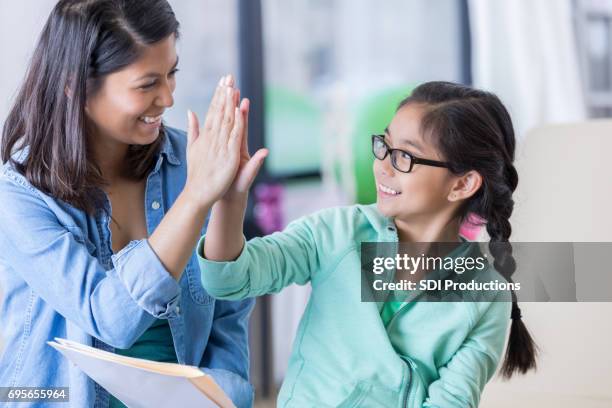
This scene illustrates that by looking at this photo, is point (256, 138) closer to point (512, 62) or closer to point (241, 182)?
point (512, 62)

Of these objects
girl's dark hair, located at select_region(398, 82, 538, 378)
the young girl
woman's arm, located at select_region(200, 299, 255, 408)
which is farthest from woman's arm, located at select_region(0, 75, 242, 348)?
girl's dark hair, located at select_region(398, 82, 538, 378)

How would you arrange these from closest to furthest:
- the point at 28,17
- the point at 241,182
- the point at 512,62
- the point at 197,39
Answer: the point at 241,182 → the point at 28,17 → the point at 197,39 → the point at 512,62

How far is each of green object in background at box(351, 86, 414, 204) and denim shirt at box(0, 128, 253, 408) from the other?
1.57 meters

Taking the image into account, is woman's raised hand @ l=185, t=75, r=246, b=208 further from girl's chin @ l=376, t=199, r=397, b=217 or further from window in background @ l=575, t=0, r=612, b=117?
window in background @ l=575, t=0, r=612, b=117

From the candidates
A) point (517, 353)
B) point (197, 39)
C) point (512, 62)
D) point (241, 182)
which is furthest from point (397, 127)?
point (512, 62)

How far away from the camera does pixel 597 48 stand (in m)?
4.17

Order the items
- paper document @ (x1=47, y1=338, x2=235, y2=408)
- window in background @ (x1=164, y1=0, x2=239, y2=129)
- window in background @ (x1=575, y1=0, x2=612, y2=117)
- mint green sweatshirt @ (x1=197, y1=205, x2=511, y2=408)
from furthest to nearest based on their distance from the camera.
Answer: window in background @ (x1=575, y1=0, x2=612, y2=117) → window in background @ (x1=164, y1=0, x2=239, y2=129) → mint green sweatshirt @ (x1=197, y1=205, x2=511, y2=408) → paper document @ (x1=47, y1=338, x2=235, y2=408)

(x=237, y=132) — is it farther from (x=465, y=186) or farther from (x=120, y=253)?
(x=465, y=186)

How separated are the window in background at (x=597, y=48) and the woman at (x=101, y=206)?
9.85 ft

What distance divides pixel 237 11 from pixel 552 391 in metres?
1.78

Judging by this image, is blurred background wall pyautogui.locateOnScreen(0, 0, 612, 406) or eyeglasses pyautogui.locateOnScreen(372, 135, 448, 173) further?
blurred background wall pyautogui.locateOnScreen(0, 0, 612, 406)

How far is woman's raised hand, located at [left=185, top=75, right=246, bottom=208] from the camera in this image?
3.84 feet

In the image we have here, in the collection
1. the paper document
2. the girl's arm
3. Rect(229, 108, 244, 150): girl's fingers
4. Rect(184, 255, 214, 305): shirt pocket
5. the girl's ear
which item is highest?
Rect(229, 108, 244, 150): girl's fingers

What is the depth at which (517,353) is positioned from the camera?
1.48 meters
